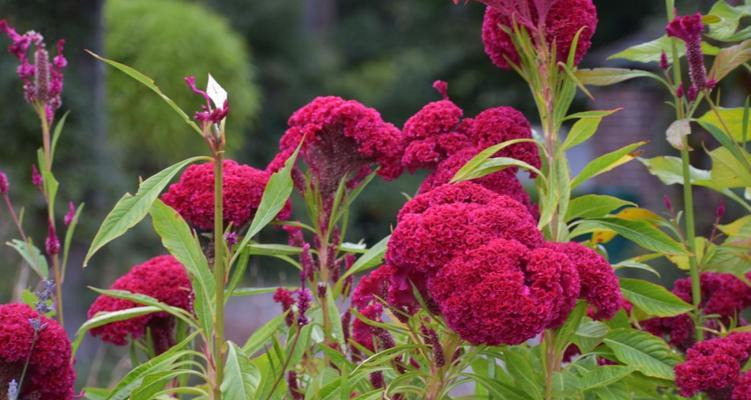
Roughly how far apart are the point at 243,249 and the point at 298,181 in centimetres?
24

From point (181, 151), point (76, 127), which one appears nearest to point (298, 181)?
point (76, 127)

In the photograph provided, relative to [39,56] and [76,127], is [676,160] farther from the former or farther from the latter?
[76,127]

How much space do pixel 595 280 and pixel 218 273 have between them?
0.44m

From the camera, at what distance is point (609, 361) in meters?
1.57

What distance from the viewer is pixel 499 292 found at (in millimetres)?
1141

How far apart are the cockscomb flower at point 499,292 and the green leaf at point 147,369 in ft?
1.06

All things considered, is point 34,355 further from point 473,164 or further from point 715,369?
point 715,369

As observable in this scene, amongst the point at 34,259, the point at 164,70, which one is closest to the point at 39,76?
the point at 34,259

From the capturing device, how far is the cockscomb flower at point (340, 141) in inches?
58.6

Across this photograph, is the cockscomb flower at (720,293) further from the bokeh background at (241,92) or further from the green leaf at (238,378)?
the bokeh background at (241,92)

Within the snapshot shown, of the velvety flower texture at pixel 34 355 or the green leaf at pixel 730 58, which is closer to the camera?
the velvety flower texture at pixel 34 355

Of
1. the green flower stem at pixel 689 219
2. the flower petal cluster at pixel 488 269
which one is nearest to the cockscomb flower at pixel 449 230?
the flower petal cluster at pixel 488 269

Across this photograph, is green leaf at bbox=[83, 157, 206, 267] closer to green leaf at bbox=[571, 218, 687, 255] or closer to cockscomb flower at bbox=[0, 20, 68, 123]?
cockscomb flower at bbox=[0, 20, 68, 123]

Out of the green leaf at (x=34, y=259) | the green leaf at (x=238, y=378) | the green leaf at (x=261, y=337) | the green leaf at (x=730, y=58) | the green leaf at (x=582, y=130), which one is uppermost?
the green leaf at (x=730, y=58)
